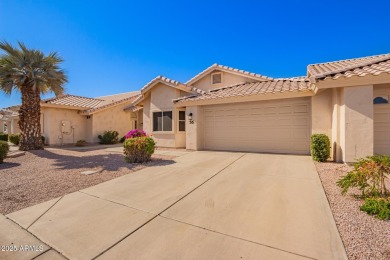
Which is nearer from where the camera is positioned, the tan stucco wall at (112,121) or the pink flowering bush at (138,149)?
the pink flowering bush at (138,149)

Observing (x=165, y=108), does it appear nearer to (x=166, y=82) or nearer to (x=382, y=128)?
(x=166, y=82)

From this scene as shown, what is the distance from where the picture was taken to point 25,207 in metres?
3.81

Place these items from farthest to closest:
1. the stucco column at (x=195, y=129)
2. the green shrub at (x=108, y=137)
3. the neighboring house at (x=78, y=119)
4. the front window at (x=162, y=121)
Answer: the green shrub at (x=108, y=137)
the neighboring house at (x=78, y=119)
the front window at (x=162, y=121)
the stucco column at (x=195, y=129)

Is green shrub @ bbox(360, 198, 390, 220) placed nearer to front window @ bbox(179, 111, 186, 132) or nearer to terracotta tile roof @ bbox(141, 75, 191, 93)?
front window @ bbox(179, 111, 186, 132)

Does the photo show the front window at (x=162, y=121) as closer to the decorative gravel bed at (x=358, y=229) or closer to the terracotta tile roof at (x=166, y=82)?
the terracotta tile roof at (x=166, y=82)

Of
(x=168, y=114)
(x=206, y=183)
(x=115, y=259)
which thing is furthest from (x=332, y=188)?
(x=168, y=114)

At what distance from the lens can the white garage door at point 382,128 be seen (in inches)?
269

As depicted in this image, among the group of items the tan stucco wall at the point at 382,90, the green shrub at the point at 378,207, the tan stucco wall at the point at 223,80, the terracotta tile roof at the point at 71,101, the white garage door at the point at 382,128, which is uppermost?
the tan stucco wall at the point at 223,80

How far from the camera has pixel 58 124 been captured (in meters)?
16.1

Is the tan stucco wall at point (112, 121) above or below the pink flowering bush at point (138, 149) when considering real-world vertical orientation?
above

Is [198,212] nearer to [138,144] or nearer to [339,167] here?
[138,144]

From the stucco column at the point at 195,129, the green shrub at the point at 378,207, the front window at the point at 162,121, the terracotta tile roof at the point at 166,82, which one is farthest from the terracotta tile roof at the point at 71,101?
the green shrub at the point at 378,207

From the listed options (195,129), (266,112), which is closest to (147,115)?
(195,129)

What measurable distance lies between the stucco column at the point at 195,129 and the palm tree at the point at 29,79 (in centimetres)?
880
